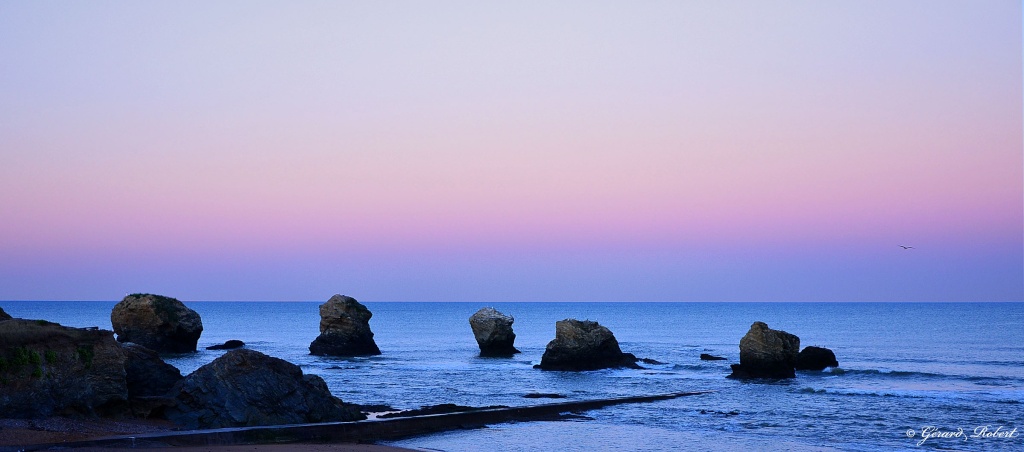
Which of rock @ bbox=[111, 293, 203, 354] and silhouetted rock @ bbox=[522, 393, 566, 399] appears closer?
silhouetted rock @ bbox=[522, 393, 566, 399]

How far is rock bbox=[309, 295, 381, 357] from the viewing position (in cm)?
6756

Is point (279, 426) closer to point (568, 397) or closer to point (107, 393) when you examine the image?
point (107, 393)

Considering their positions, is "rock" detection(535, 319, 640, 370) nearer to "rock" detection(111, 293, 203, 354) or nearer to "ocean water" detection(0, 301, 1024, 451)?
"ocean water" detection(0, 301, 1024, 451)

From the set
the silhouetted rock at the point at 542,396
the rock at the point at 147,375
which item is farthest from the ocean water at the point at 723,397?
the rock at the point at 147,375

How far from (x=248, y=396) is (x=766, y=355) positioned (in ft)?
99.5

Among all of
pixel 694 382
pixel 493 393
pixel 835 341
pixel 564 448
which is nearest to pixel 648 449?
pixel 564 448

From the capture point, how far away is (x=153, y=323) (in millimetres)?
67312

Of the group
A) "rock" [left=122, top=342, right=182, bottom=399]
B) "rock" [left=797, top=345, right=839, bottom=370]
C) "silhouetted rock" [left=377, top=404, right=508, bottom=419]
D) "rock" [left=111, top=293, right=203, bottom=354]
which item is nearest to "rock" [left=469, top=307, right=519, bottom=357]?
"rock" [left=111, top=293, right=203, bottom=354]

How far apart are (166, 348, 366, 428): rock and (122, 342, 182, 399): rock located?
150 centimetres

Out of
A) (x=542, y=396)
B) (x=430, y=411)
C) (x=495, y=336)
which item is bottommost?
(x=542, y=396)

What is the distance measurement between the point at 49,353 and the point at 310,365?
37163mm

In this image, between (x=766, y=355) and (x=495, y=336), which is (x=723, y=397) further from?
(x=495, y=336)

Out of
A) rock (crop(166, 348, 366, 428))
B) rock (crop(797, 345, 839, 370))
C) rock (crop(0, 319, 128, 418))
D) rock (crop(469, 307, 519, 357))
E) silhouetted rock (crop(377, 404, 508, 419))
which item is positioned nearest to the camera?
rock (crop(0, 319, 128, 418))

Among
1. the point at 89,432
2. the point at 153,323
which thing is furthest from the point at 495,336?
the point at 89,432
